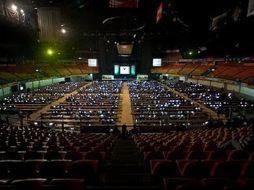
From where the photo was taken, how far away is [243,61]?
46.1 meters

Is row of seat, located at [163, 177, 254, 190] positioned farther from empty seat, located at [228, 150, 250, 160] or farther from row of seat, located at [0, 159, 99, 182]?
empty seat, located at [228, 150, 250, 160]

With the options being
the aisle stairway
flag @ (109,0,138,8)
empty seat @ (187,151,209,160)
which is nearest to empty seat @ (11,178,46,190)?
the aisle stairway

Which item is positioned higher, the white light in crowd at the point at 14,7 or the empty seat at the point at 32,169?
the white light in crowd at the point at 14,7

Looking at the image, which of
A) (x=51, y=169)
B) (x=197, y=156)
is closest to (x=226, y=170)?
(x=197, y=156)

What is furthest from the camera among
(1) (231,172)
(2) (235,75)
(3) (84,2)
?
(3) (84,2)

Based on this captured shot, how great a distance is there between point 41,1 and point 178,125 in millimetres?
22718

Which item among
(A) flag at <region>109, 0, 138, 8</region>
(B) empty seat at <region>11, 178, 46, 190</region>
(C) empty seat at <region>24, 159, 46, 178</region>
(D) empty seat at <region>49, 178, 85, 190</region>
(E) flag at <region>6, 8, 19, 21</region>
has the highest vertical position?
(E) flag at <region>6, 8, 19, 21</region>

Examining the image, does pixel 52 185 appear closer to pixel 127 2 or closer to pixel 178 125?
pixel 178 125

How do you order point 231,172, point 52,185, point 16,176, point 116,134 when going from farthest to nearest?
1. point 116,134
2. point 16,176
3. point 231,172
4. point 52,185

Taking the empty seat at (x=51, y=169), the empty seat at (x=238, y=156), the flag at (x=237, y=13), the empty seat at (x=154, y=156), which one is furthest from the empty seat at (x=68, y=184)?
the flag at (x=237, y=13)

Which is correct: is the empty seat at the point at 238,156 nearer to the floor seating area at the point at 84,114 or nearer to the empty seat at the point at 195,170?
the empty seat at the point at 195,170

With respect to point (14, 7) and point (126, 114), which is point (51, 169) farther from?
point (14, 7)

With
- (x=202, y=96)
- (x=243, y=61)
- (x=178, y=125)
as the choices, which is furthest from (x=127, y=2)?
(x=243, y=61)

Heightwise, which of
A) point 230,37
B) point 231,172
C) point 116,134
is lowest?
point 116,134
